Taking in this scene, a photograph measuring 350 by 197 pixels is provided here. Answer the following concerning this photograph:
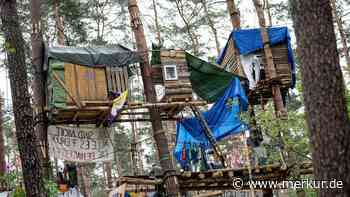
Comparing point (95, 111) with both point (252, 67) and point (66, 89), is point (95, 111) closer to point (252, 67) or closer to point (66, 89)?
point (66, 89)

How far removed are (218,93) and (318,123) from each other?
774cm

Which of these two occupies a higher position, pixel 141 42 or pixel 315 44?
pixel 141 42

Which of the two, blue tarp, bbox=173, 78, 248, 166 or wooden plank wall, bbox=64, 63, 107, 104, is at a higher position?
wooden plank wall, bbox=64, 63, 107, 104

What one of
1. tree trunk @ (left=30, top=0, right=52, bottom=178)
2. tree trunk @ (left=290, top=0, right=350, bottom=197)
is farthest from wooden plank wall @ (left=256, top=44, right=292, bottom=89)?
tree trunk @ (left=290, top=0, right=350, bottom=197)

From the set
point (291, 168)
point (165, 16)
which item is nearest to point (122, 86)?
point (291, 168)

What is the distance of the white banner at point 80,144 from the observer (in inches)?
397

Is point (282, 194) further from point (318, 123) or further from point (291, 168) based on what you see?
point (318, 123)

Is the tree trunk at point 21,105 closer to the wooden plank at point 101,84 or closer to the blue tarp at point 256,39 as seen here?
the wooden plank at point 101,84

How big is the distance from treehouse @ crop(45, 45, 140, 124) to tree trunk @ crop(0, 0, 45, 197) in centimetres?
373

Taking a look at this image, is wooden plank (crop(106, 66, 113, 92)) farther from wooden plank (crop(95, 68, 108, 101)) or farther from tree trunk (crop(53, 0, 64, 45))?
tree trunk (crop(53, 0, 64, 45))

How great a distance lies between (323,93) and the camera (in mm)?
3863

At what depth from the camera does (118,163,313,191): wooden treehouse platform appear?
30.8ft

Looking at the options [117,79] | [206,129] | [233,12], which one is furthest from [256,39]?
[117,79]

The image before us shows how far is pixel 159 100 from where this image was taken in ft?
36.1
